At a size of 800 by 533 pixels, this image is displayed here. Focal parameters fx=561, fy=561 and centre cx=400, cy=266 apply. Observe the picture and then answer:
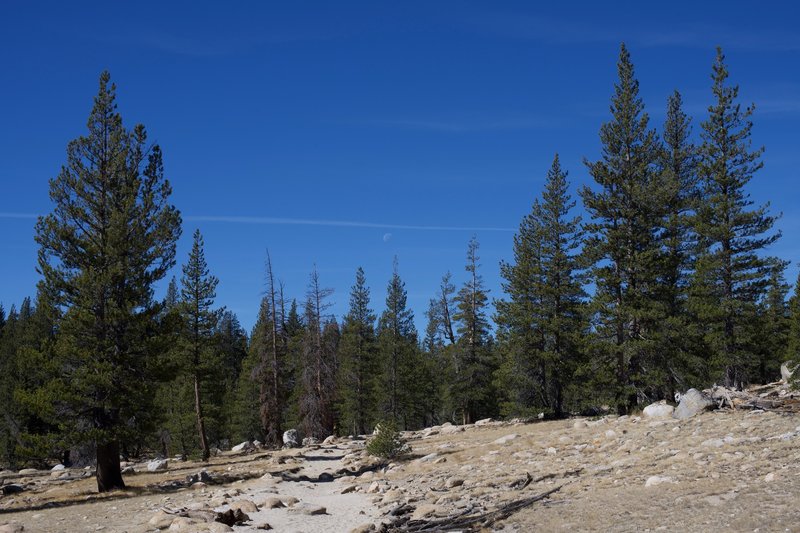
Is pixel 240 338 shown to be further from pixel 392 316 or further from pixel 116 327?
pixel 116 327

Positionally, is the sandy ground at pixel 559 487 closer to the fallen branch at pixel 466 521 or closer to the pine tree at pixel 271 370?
the fallen branch at pixel 466 521

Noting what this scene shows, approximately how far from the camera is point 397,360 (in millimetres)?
47125

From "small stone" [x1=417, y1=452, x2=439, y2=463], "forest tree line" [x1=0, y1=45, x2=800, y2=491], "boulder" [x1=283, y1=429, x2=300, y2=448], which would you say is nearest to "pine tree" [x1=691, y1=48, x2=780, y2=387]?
"forest tree line" [x1=0, y1=45, x2=800, y2=491]

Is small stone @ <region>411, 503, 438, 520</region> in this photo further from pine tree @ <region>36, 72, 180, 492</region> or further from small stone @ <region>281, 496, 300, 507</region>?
pine tree @ <region>36, 72, 180, 492</region>

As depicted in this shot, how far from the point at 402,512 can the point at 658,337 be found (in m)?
16.6

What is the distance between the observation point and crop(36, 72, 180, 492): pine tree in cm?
1902

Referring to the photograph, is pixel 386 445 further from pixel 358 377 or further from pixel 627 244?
pixel 358 377

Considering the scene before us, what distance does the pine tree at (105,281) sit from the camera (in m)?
19.0

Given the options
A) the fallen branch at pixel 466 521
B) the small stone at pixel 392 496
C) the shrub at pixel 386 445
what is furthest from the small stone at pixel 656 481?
the shrub at pixel 386 445

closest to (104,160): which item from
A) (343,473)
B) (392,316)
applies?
(343,473)

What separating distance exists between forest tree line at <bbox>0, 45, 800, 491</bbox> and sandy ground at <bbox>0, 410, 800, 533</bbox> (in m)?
3.91

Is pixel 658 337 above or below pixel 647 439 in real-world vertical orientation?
above

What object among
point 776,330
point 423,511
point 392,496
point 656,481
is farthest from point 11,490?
point 776,330

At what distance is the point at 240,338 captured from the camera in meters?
82.6
